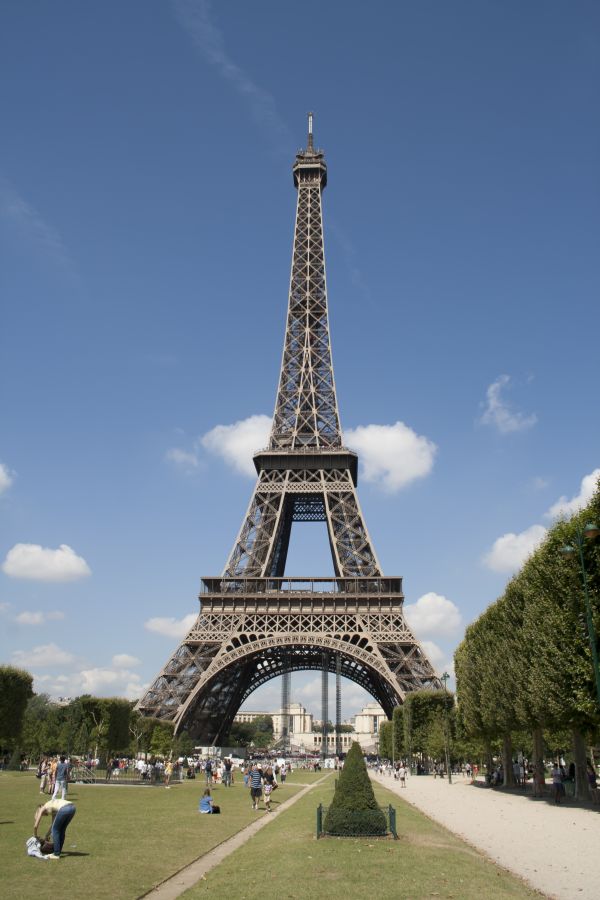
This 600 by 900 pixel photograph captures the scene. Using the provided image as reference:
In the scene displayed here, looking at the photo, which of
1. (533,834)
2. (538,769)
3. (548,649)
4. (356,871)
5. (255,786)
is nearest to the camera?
(356,871)

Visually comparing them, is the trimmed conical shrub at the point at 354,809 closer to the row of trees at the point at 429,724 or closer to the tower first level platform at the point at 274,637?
the row of trees at the point at 429,724

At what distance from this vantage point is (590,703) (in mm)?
28625

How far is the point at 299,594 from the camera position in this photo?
7050 cm

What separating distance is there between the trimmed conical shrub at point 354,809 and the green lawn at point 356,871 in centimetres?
44

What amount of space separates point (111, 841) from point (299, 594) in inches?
2043

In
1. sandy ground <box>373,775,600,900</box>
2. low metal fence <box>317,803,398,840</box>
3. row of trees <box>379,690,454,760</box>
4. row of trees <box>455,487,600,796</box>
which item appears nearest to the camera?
sandy ground <box>373,775,600,900</box>

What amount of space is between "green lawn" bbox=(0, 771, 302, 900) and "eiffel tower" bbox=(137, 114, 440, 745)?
30458 mm

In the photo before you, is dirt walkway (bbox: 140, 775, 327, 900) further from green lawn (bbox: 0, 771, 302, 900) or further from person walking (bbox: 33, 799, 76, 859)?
person walking (bbox: 33, 799, 76, 859)

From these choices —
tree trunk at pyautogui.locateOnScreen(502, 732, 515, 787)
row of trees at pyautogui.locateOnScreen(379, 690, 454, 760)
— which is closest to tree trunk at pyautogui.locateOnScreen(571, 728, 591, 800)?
tree trunk at pyautogui.locateOnScreen(502, 732, 515, 787)

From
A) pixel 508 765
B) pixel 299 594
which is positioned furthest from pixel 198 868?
pixel 299 594

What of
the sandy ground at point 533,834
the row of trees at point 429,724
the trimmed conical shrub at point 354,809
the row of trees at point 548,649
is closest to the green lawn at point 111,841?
the trimmed conical shrub at point 354,809

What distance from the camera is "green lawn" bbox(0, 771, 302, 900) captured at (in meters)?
13.2

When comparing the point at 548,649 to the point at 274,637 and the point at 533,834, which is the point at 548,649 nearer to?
the point at 533,834

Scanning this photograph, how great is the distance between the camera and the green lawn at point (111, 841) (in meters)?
13.2
